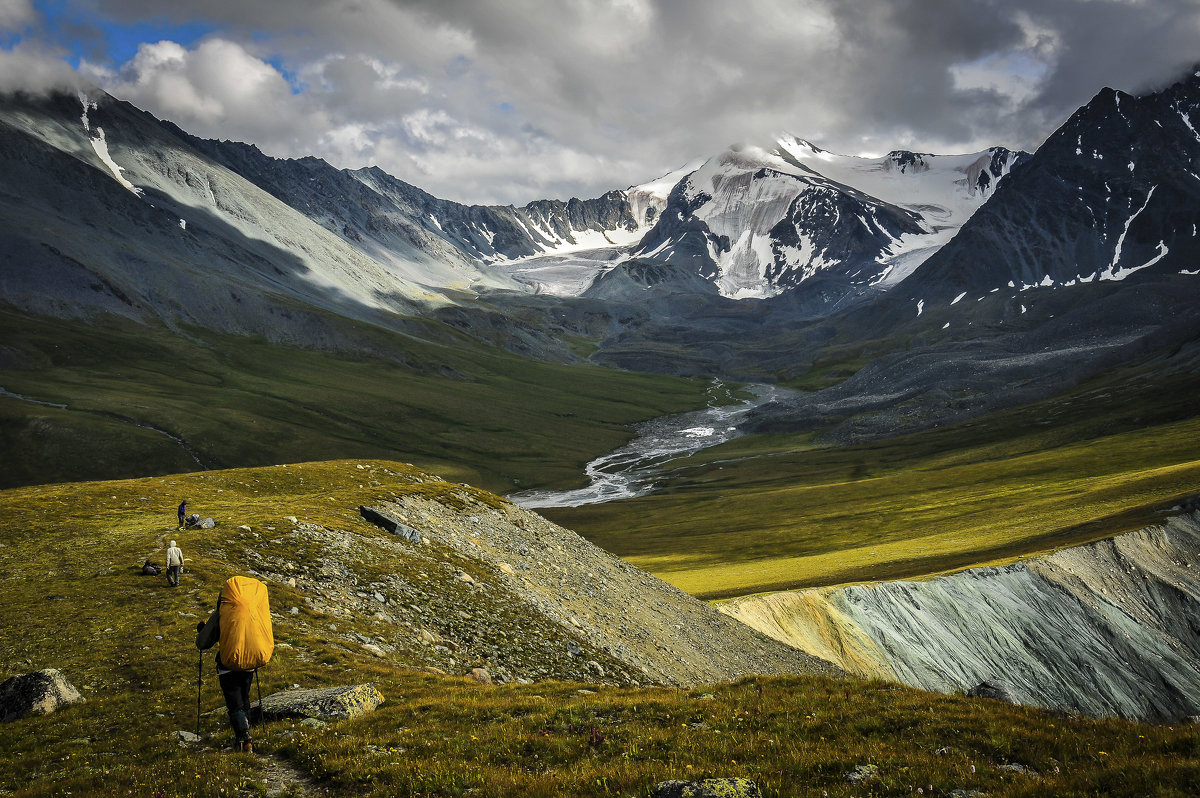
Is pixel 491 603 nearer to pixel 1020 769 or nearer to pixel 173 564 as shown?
pixel 173 564

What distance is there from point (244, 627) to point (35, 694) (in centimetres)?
690

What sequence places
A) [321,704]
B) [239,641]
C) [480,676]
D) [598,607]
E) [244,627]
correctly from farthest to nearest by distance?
1. [598,607]
2. [480,676]
3. [321,704]
4. [244,627]
5. [239,641]

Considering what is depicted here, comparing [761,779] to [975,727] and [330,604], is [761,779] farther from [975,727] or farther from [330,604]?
[330,604]

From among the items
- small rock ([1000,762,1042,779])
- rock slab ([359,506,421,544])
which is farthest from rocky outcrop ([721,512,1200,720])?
small rock ([1000,762,1042,779])

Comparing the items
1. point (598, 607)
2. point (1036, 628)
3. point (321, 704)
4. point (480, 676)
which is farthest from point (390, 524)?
point (1036, 628)

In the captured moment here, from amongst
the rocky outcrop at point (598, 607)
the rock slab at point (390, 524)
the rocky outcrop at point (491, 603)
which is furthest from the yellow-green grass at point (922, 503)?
the rock slab at point (390, 524)

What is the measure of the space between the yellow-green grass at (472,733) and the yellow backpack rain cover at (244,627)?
1.81 metres

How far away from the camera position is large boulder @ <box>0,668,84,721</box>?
57.4ft

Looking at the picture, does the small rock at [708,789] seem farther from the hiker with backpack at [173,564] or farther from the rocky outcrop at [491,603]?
the hiker with backpack at [173,564]

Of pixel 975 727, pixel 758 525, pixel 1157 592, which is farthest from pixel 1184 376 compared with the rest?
pixel 975 727

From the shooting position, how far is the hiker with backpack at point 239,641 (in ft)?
50.0

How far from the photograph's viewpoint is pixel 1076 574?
6644 centimetres

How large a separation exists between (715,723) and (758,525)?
382 ft

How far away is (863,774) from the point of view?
1273cm
